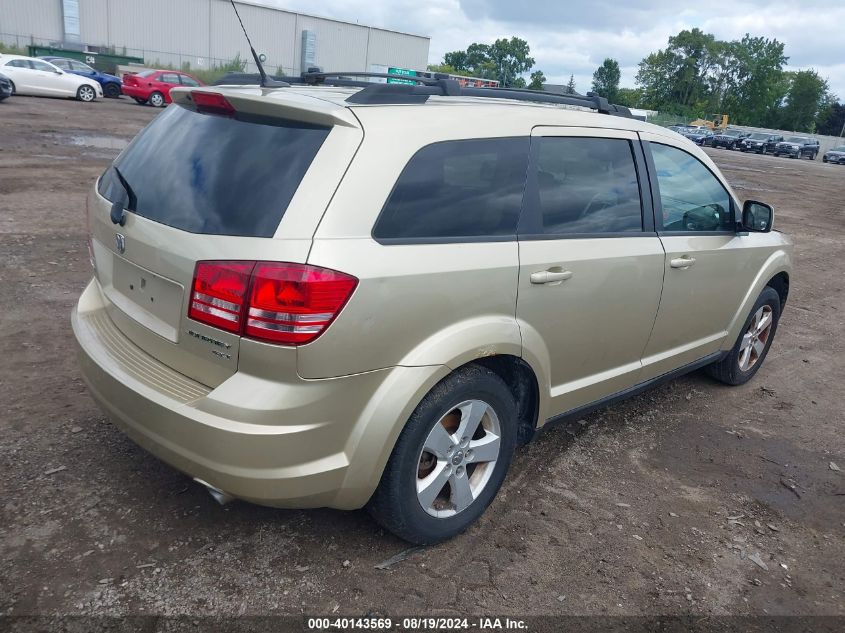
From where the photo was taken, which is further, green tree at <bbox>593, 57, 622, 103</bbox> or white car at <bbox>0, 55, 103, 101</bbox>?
green tree at <bbox>593, 57, 622, 103</bbox>

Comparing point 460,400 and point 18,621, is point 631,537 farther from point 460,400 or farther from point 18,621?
point 18,621

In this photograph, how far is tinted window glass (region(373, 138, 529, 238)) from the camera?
2619mm

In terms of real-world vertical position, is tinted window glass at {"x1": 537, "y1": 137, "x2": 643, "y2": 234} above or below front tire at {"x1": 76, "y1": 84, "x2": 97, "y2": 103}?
above

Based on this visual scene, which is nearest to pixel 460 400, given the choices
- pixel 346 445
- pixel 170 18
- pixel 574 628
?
pixel 346 445

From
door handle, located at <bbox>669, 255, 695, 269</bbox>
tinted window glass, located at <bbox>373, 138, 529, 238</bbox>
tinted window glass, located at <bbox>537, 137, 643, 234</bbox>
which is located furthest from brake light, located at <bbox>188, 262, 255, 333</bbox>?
door handle, located at <bbox>669, 255, 695, 269</bbox>

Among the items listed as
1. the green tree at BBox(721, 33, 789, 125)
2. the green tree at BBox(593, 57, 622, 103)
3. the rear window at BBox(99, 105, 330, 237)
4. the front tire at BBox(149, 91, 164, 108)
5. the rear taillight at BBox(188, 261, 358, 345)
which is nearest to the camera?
the rear taillight at BBox(188, 261, 358, 345)

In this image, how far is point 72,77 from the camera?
26.5 metres

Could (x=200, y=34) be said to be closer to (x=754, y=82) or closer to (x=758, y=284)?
(x=758, y=284)

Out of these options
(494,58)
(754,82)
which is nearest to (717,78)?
(754,82)

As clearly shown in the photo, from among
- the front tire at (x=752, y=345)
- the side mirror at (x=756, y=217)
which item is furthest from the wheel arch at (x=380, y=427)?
the front tire at (x=752, y=345)

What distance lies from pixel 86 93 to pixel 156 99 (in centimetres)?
304

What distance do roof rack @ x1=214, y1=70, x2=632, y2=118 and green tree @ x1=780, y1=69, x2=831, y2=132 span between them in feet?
360

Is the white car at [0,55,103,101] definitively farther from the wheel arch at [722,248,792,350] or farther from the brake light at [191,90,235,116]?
the wheel arch at [722,248,792,350]

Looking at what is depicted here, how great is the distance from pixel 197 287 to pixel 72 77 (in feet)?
93.3
